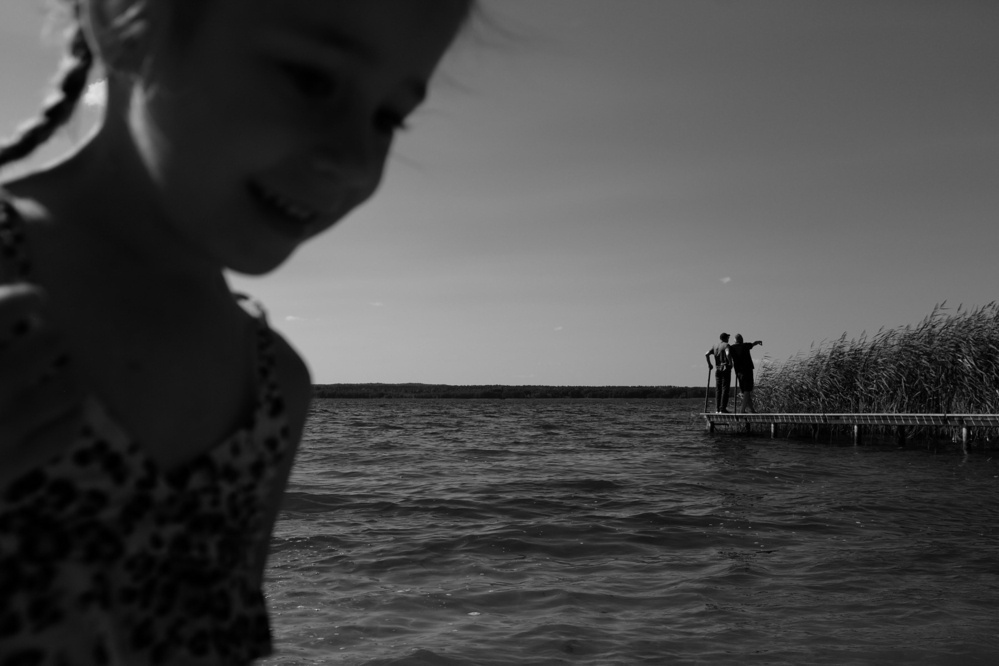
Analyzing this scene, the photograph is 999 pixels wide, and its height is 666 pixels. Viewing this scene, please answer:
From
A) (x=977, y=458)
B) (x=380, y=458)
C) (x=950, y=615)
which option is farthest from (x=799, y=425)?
(x=950, y=615)

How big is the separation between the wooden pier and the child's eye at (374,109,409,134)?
695 inches

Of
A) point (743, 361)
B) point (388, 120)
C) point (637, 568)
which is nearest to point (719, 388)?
point (743, 361)

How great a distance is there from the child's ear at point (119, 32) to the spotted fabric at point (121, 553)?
206mm

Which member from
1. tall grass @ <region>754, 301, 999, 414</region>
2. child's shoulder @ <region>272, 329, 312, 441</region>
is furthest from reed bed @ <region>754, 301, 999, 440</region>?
child's shoulder @ <region>272, 329, 312, 441</region>

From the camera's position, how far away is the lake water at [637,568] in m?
4.83

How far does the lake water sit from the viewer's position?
15.9 feet

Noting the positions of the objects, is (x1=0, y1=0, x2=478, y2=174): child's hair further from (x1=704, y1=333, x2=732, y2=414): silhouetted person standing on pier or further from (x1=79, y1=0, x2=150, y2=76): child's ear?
(x1=704, y1=333, x2=732, y2=414): silhouetted person standing on pier

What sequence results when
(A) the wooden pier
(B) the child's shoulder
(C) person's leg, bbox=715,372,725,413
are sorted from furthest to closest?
(C) person's leg, bbox=715,372,725,413 → (A) the wooden pier → (B) the child's shoulder

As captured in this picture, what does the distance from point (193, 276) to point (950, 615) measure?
6.01 meters

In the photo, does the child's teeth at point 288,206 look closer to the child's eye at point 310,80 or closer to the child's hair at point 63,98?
the child's eye at point 310,80

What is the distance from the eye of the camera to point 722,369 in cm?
2114

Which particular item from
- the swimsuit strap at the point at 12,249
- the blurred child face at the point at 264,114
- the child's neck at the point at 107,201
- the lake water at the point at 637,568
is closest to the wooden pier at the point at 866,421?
the lake water at the point at 637,568

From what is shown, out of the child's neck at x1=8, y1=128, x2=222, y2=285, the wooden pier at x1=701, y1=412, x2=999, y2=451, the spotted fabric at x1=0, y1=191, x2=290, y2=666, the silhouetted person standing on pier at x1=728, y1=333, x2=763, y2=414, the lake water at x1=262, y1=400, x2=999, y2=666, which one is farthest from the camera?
the silhouetted person standing on pier at x1=728, y1=333, x2=763, y2=414

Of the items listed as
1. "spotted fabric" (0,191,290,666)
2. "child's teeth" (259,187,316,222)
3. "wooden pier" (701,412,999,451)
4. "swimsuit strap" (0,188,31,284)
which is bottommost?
"wooden pier" (701,412,999,451)
